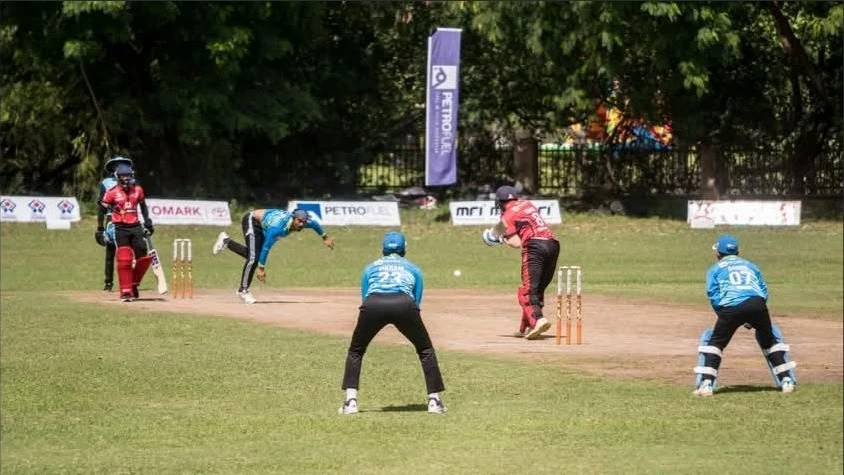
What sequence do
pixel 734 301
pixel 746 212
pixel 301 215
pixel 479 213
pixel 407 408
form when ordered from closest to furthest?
1. pixel 301 215
2. pixel 734 301
3. pixel 407 408
4. pixel 746 212
5. pixel 479 213

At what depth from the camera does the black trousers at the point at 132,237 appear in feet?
46.0

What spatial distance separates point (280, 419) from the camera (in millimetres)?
20109

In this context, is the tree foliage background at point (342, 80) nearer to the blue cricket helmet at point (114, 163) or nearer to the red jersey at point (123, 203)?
the red jersey at point (123, 203)

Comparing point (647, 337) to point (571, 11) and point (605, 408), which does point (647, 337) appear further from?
point (571, 11)

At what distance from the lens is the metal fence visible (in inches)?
1452

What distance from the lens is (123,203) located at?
13805 millimetres

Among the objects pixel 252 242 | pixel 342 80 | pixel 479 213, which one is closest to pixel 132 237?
pixel 252 242

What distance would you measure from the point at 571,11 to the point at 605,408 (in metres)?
36.0

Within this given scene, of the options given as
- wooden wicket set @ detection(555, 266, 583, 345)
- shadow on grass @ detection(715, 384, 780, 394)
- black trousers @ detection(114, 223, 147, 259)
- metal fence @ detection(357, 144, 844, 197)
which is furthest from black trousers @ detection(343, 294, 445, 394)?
metal fence @ detection(357, 144, 844, 197)

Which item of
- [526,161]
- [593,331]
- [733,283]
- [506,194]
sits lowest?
[593,331]

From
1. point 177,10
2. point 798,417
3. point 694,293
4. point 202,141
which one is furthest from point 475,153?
point 798,417

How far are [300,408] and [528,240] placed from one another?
653 centimetres

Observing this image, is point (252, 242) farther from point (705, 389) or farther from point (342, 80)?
point (342, 80)

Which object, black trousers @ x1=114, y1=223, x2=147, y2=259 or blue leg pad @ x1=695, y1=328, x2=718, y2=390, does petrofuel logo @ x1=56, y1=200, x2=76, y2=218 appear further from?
blue leg pad @ x1=695, y1=328, x2=718, y2=390
